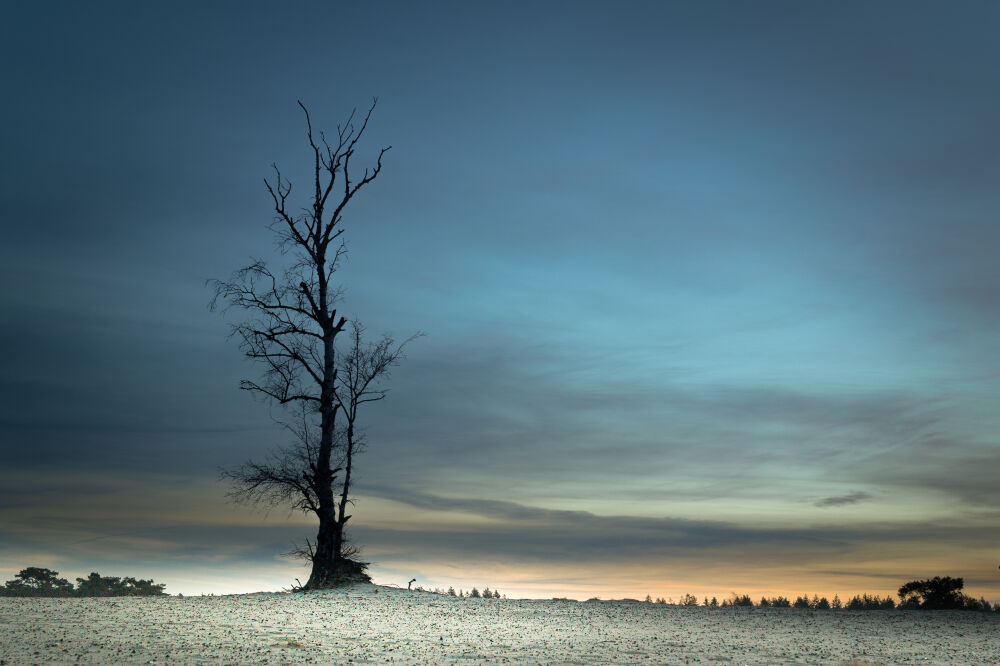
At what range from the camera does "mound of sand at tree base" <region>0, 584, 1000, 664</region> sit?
1309 cm

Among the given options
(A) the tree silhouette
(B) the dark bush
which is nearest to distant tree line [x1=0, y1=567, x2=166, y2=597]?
(B) the dark bush

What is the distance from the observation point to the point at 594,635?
1538 cm

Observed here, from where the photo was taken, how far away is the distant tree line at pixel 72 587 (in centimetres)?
1806

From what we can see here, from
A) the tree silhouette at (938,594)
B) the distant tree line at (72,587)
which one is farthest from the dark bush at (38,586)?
the tree silhouette at (938,594)

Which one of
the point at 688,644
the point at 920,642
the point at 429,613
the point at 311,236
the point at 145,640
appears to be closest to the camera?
the point at 145,640

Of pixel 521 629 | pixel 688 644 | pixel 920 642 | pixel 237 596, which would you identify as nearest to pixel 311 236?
pixel 237 596

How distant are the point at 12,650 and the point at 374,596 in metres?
8.86

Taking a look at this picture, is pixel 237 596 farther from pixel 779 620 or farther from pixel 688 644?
pixel 779 620

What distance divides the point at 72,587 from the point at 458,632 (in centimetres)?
1187

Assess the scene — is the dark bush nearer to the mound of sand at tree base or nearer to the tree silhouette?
the mound of sand at tree base

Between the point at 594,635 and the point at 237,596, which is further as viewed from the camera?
the point at 237,596

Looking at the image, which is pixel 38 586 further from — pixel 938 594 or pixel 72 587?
pixel 938 594

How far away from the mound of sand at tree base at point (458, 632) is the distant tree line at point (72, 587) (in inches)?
55.1

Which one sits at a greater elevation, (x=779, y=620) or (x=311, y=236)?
(x=311, y=236)
